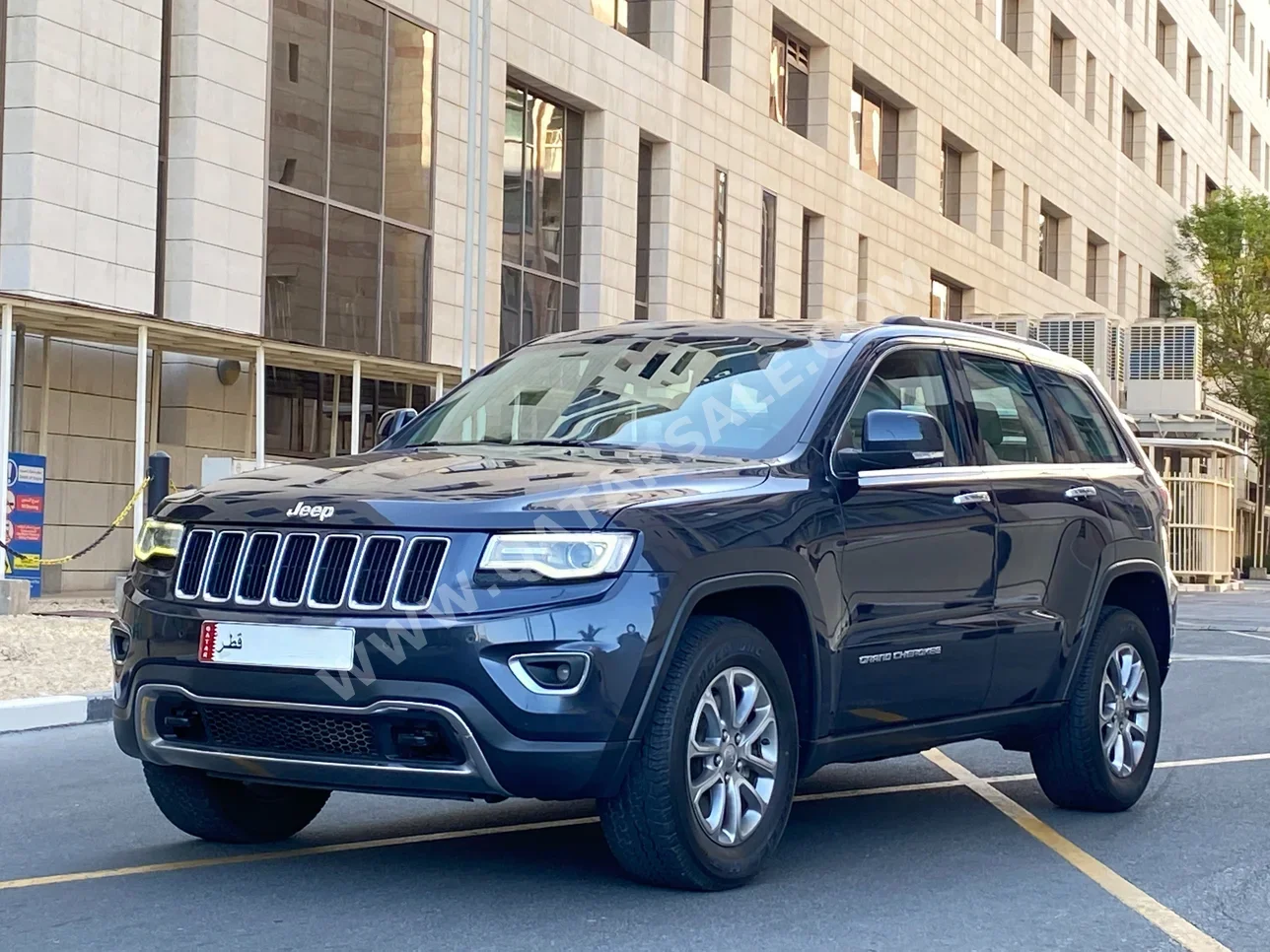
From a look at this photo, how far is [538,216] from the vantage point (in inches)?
1104

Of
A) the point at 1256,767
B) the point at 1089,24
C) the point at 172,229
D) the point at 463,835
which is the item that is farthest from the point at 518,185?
the point at 1089,24

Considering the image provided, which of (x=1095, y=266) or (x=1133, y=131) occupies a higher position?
(x=1133, y=131)

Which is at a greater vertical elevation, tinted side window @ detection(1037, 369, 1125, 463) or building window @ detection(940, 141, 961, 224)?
building window @ detection(940, 141, 961, 224)

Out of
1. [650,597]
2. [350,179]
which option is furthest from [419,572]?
[350,179]

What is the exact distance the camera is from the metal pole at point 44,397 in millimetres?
19953

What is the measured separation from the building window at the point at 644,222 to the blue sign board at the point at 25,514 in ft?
45.2

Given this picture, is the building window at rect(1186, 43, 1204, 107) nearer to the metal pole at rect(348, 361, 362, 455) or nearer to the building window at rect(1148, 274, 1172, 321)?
the building window at rect(1148, 274, 1172, 321)

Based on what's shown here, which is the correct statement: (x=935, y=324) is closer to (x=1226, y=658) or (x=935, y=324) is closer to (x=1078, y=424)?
(x=1078, y=424)

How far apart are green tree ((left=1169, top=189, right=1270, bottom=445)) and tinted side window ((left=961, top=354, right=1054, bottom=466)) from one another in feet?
151

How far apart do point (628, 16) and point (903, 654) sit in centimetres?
2606

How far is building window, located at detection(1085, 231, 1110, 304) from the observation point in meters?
56.3

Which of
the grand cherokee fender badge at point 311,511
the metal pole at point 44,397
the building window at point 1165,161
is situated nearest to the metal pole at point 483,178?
the metal pole at point 44,397

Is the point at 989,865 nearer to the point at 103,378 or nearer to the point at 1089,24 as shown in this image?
the point at 103,378

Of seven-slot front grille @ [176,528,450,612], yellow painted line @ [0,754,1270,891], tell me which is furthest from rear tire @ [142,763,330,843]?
seven-slot front grille @ [176,528,450,612]
